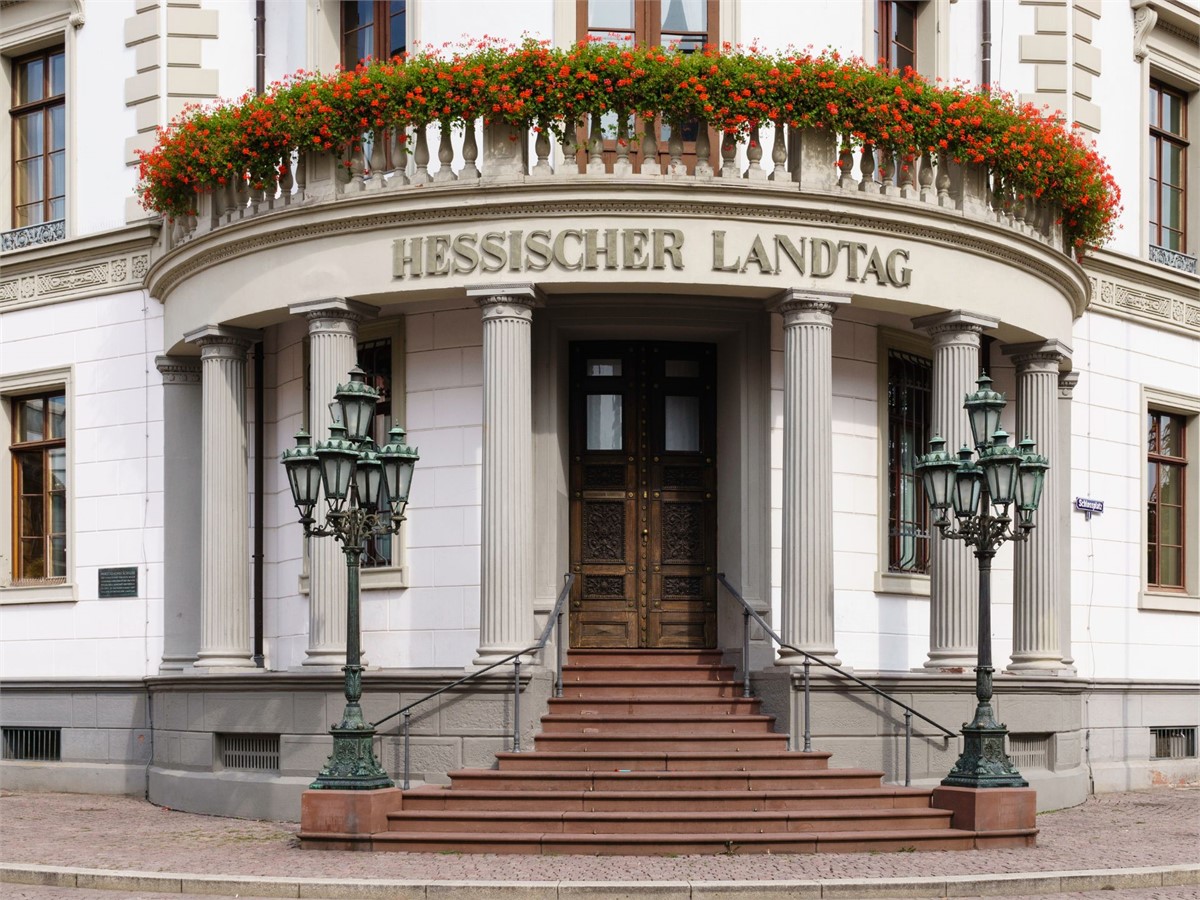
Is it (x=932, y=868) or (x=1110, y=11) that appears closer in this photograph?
(x=932, y=868)

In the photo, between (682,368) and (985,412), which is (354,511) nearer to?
(682,368)

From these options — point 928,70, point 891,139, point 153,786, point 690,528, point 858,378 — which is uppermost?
point 928,70

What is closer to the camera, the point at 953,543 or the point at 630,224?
the point at 630,224

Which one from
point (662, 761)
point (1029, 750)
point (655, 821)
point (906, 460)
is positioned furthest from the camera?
point (906, 460)

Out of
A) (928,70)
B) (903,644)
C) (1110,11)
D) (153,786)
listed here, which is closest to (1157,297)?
(1110,11)

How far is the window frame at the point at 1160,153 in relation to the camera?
2473cm

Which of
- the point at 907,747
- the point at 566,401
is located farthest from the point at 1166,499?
the point at 566,401

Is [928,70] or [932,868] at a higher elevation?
[928,70]

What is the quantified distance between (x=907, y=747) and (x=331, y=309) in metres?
7.17

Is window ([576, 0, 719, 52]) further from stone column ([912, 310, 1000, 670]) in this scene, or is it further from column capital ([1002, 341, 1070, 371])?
column capital ([1002, 341, 1070, 371])

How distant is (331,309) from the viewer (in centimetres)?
1883

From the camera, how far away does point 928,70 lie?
2109 centimetres

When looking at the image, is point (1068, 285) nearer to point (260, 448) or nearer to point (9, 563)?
point (260, 448)

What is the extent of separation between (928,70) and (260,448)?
28.9 ft
